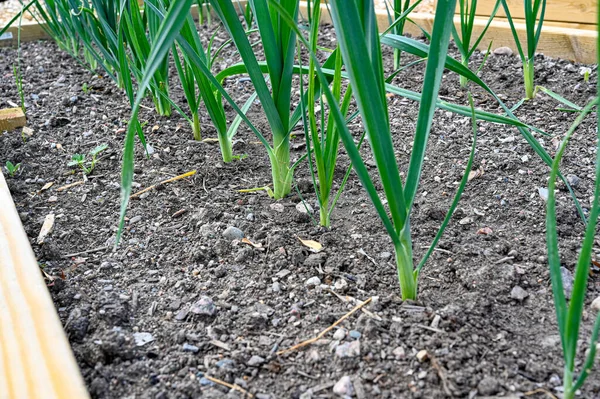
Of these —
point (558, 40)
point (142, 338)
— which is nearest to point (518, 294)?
point (142, 338)

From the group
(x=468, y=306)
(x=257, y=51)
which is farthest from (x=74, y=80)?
(x=468, y=306)

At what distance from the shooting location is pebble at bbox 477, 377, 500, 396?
2.37ft

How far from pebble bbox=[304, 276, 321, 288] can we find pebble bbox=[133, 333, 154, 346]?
0.87 feet

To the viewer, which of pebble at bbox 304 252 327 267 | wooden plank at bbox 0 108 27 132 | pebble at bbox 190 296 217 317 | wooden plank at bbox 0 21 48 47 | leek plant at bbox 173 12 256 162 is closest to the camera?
pebble at bbox 190 296 217 317

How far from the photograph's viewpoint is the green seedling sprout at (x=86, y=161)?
1.43 metres

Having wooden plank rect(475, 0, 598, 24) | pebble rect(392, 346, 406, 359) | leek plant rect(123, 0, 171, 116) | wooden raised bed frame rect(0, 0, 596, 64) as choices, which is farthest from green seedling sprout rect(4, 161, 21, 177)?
Answer: wooden plank rect(475, 0, 598, 24)

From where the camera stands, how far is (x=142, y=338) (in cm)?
87

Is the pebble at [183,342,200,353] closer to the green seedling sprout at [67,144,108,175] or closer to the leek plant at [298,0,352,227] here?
the leek plant at [298,0,352,227]

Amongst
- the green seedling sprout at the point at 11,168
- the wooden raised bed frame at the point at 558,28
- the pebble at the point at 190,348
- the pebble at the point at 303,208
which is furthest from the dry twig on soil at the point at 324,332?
the wooden raised bed frame at the point at 558,28

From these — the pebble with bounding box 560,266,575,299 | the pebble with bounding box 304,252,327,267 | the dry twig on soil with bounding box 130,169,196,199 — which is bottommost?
the pebble with bounding box 560,266,575,299

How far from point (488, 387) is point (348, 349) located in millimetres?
191

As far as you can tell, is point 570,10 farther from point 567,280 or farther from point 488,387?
point 488,387

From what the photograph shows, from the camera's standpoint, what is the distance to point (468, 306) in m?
0.87

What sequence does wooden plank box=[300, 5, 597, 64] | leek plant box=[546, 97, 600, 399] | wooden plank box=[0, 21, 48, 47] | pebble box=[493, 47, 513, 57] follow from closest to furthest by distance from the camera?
leek plant box=[546, 97, 600, 399]
wooden plank box=[300, 5, 597, 64]
pebble box=[493, 47, 513, 57]
wooden plank box=[0, 21, 48, 47]
